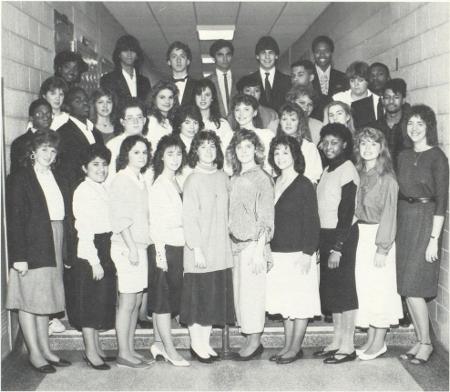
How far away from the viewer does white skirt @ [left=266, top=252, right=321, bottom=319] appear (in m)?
3.18

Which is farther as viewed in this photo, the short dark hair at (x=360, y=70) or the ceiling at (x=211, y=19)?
the ceiling at (x=211, y=19)

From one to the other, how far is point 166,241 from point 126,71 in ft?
6.64

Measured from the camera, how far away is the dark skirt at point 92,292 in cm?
308

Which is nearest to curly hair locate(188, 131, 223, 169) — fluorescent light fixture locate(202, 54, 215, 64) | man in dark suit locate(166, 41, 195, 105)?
man in dark suit locate(166, 41, 195, 105)

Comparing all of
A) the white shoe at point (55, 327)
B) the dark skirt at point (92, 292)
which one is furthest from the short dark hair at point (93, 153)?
the white shoe at point (55, 327)

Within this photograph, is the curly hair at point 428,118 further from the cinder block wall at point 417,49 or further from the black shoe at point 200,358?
the black shoe at point 200,358

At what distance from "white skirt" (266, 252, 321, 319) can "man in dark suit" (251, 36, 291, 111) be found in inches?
67.7

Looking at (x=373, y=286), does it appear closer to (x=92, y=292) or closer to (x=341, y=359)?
(x=341, y=359)

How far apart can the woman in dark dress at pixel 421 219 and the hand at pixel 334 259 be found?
406 mm

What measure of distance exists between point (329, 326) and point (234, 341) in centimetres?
65

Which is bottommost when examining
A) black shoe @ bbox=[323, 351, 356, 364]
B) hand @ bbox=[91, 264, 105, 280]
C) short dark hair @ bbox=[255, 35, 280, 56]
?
black shoe @ bbox=[323, 351, 356, 364]

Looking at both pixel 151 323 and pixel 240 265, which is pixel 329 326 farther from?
pixel 151 323

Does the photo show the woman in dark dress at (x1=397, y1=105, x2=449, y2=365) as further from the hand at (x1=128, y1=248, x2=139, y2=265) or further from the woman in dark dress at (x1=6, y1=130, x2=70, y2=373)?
the woman in dark dress at (x1=6, y1=130, x2=70, y2=373)

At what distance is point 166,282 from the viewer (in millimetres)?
3162
